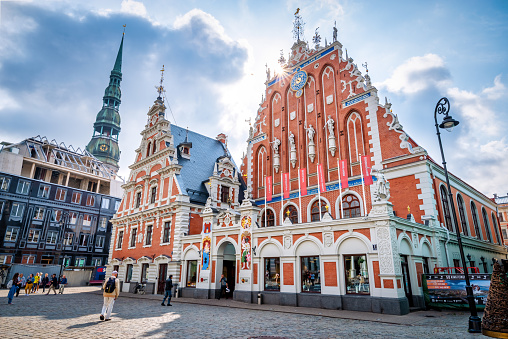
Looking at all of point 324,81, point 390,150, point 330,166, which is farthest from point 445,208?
point 324,81

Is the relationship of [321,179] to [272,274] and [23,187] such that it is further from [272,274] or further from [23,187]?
[23,187]

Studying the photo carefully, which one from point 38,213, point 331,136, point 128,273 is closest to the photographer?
point 331,136

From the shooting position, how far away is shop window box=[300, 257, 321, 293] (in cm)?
1759

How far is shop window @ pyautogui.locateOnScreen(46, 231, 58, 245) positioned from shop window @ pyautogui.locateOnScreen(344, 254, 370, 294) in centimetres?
4604

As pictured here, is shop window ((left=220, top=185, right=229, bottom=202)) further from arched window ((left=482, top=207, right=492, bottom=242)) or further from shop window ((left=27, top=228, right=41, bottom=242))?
shop window ((left=27, top=228, right=41, bottom=242))

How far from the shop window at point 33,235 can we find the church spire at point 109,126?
4946cm

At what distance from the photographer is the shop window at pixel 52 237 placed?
45781 millimetres

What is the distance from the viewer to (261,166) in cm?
2883

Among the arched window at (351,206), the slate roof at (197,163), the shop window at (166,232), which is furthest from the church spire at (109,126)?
the arched window at (351,206)

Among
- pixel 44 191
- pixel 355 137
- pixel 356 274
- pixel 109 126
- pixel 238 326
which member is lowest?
pixel 238 326

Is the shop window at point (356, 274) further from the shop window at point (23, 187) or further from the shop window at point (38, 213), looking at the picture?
the shop window at point (23, 187)

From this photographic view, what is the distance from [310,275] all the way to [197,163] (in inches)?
762

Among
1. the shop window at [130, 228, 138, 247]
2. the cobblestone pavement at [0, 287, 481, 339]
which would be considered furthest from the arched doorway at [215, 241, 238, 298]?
the shop window at [130, 228, 138, 247]

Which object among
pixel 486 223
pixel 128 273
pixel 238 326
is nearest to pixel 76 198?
pixel 128 273
